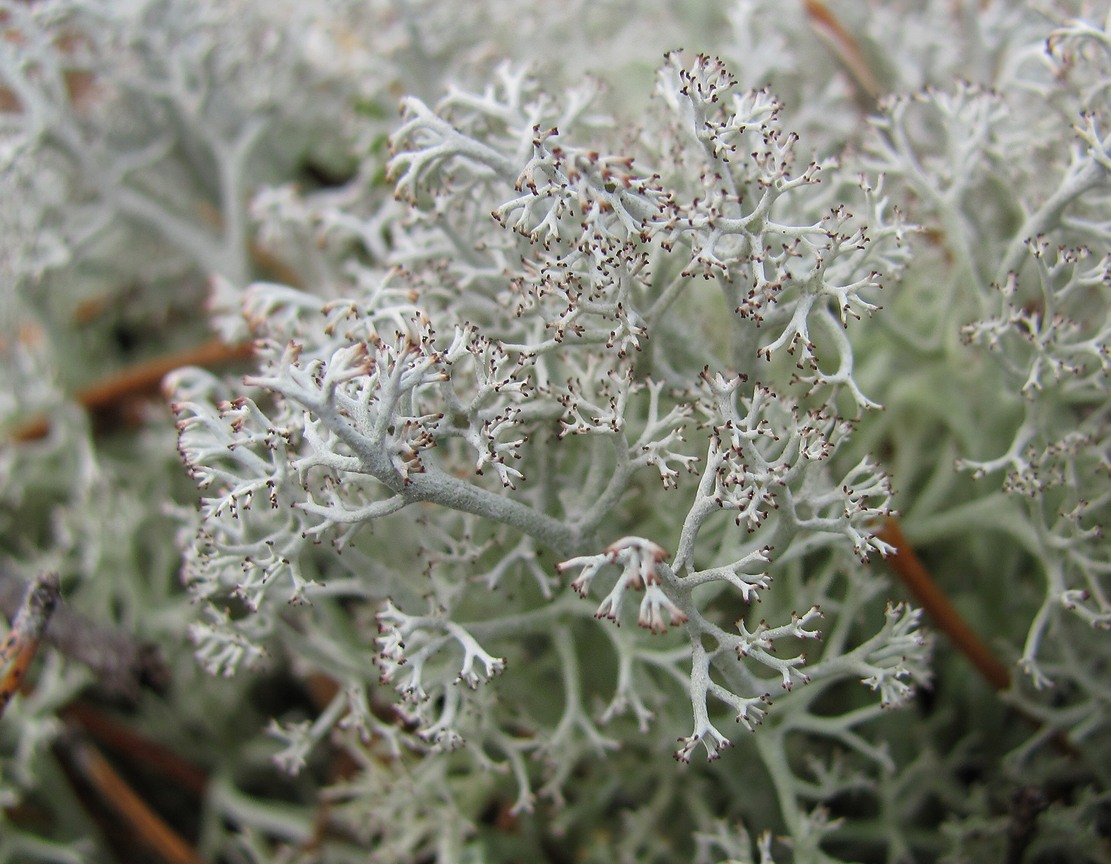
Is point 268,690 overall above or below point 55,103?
below

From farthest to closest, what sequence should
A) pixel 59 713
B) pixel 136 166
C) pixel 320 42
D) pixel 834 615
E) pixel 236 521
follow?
pixel 320 42 < pixel 136 166 < pixel 59 713 < pixel 834 615 < pixel 236 521

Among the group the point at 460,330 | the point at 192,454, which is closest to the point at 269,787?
the point at 192,454

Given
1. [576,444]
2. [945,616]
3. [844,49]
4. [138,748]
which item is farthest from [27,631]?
[844,49]

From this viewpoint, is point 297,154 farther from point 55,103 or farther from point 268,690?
point 268,690

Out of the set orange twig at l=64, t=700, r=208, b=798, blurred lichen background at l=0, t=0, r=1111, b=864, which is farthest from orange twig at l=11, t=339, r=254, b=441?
orange twig at l=64, t=700, r=208, b=798

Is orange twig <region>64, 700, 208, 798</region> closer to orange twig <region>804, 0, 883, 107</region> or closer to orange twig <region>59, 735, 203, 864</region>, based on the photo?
orange twig <region>59, 735, 203, 864</region>
